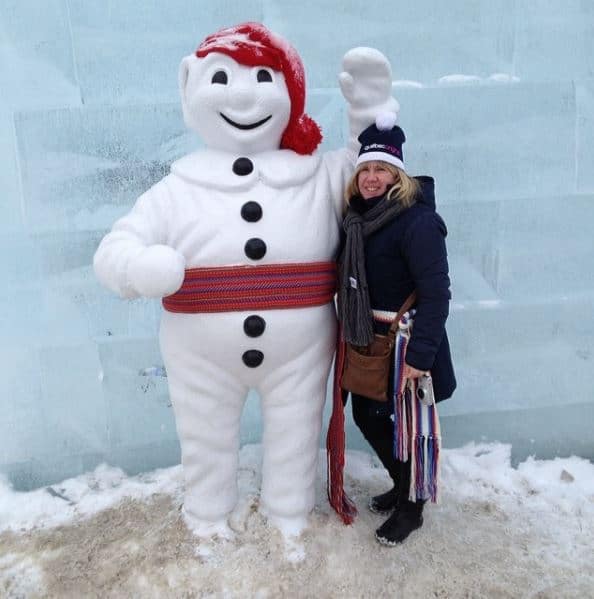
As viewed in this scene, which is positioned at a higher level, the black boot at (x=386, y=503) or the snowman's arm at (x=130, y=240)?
the snowman's arm at (x=130, y=240)

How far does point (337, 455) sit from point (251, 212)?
32.1 inches

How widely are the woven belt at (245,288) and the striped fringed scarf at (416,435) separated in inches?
13.8

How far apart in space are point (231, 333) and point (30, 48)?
128 cm

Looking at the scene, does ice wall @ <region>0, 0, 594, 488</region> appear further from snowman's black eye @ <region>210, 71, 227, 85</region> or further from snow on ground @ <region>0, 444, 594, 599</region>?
snowman's black eye @ <region>210, 71, 227, 85</region>

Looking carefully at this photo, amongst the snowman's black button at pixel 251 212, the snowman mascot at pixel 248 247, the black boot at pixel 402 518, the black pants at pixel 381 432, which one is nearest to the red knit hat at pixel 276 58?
the snowman mascot at pixel 248 247

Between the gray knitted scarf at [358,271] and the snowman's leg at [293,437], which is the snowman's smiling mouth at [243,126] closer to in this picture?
the gray knitted scarf at [358,271]

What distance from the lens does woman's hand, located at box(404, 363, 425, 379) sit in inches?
65.1

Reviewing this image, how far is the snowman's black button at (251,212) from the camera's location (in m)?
1.62

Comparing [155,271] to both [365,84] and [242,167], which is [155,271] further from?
[365,84]

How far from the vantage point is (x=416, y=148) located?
229 centimetres

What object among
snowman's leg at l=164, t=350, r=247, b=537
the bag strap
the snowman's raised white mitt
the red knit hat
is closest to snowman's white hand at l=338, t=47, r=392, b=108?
the snowman's raised white mitt

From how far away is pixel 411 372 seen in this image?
1.66m

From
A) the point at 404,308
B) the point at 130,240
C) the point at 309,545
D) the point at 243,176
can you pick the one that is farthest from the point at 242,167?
the point at 309,545

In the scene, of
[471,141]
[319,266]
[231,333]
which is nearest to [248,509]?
[231,333]
